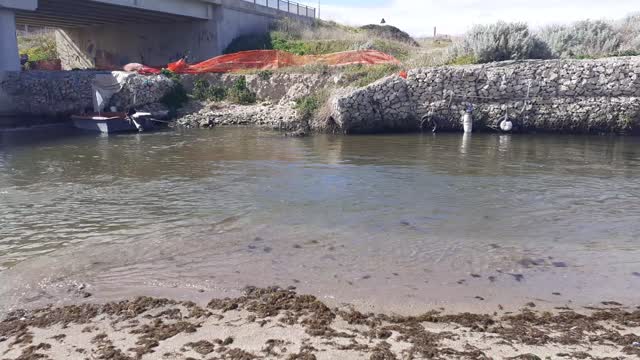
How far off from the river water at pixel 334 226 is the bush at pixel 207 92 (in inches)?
435

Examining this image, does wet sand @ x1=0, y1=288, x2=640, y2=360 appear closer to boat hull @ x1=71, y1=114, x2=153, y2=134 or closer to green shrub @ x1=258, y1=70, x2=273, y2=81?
boat hull @ x1=71, y1=114, x2=153, y2=134

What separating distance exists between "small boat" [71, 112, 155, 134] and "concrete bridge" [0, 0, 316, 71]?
7684 millimetres

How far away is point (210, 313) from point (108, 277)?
6.24 feet

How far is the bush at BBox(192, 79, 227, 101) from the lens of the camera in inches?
1072

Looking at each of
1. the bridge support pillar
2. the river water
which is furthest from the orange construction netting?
the river water

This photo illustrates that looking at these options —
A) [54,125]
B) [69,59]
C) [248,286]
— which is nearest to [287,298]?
[248,286]

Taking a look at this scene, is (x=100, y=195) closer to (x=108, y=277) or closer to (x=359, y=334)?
(x=108, y=277)

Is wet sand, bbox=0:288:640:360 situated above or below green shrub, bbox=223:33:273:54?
below

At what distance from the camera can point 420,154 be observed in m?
16.2

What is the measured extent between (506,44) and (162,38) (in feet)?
78.2

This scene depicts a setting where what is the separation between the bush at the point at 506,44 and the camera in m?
22.2

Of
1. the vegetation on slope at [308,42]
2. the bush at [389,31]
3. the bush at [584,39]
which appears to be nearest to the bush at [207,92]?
the vegetation on slope at [308,42]

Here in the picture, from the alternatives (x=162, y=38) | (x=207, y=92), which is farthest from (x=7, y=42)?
(x=162, y=38)

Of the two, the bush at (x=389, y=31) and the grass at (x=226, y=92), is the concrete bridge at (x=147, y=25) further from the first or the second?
the bush at (x=389, y=31)
